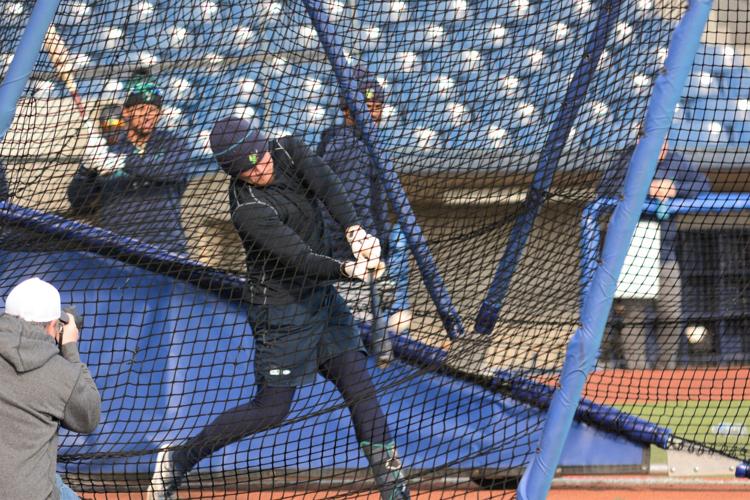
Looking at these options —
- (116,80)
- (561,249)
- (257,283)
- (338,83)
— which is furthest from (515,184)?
(116,80)

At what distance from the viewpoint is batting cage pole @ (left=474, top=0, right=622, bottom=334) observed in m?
3.76

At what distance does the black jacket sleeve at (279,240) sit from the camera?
348 centimetres

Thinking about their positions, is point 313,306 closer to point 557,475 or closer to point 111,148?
point 111,148

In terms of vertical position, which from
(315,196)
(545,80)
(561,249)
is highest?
(545,80)

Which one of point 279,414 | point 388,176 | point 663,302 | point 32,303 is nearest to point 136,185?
point 388,176

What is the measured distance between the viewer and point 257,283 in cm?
368

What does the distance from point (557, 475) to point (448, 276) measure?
3.23 ft

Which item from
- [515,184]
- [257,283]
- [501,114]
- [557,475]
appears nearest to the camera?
[257,283]

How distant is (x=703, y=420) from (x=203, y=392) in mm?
2261

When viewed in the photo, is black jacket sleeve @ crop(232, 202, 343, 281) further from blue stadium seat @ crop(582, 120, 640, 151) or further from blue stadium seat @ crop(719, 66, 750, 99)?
blue stadium seat @ crop(719, 66, 750, 99)

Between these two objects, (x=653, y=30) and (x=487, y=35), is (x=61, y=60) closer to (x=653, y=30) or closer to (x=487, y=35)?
(x=487, y=35)

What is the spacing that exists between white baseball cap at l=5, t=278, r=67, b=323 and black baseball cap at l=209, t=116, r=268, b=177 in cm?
92

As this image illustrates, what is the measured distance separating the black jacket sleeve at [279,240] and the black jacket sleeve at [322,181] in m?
0.17

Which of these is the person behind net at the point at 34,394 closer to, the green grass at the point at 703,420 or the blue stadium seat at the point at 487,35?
the blue stadium seat at the point at 487,35
